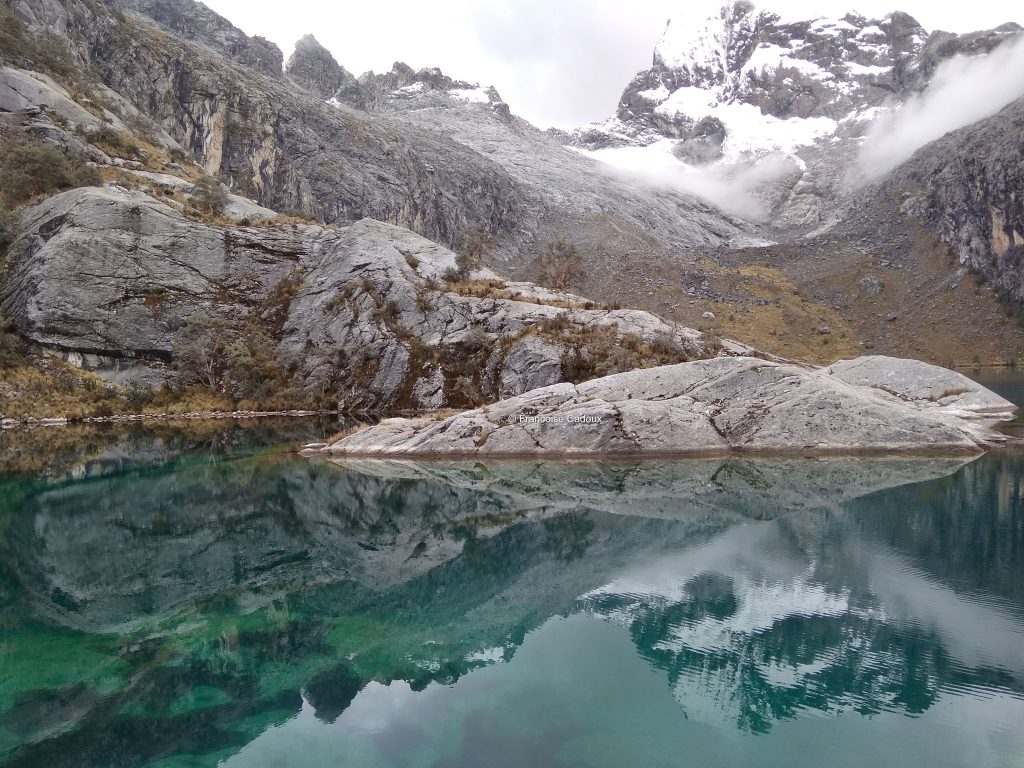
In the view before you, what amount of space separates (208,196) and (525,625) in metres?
83.7

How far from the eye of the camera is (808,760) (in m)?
10.5

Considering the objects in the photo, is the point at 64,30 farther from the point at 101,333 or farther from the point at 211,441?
the point at 211,441

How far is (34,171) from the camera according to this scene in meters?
77.2

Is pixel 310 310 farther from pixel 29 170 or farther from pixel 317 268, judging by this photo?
pixel 29 170

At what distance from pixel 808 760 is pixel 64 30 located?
149697mm

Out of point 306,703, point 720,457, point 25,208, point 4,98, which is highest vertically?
point 4,98

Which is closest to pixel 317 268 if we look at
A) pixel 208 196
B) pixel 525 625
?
pixel 208 196

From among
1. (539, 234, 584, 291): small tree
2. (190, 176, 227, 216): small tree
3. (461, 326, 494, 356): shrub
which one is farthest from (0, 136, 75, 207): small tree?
(539, 234, 584, 291): small tree

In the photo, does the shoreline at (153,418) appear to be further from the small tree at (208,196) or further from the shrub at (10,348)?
the small tree at (208,196)

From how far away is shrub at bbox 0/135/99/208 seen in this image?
76562 mm

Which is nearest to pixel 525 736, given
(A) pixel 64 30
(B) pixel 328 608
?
(B) pixel 328 608

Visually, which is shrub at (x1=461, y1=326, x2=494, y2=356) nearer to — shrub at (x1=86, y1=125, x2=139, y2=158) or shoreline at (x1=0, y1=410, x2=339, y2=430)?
shoreline at (x1=0, y1=410, x2=339, y2=430)

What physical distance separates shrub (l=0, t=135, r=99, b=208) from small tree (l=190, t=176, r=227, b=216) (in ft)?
37.6

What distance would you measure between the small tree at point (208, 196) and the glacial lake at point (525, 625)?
60731 millimetres
